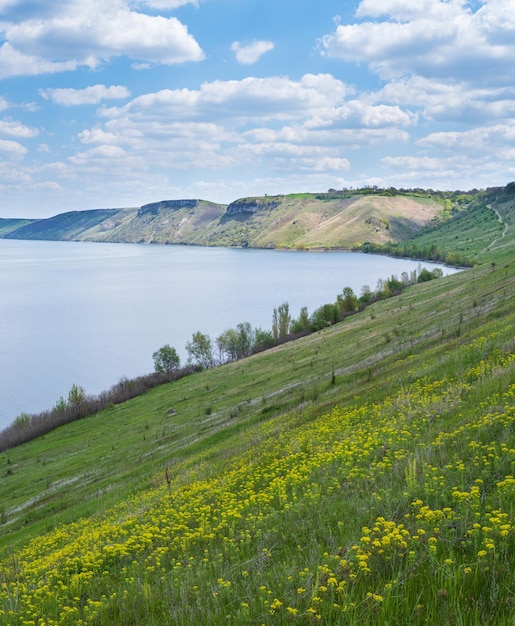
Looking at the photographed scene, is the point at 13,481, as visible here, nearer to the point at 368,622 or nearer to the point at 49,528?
the point at 49,528

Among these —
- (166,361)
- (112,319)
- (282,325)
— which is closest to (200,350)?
(166,361)

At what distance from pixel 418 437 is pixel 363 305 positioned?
86626 mm

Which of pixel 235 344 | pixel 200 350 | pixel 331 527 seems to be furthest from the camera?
pixel 235 344

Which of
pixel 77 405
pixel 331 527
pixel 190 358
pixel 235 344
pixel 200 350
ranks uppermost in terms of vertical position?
pixel 331 527

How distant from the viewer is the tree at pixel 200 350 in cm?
8719

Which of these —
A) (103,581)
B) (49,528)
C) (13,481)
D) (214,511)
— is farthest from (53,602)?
(13,481)

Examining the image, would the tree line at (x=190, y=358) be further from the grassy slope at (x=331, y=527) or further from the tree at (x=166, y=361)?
the grassy slope at (x=331, y=527)

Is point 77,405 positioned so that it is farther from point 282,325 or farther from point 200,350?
point 282,325

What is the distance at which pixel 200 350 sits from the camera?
8756 cm

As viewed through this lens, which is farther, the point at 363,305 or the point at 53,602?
the point at 363,305

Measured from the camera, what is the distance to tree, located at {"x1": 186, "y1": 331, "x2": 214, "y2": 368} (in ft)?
286

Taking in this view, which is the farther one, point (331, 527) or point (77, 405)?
point (77, 405)

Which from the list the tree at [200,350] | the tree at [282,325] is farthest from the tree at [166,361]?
the tree at [282,325]

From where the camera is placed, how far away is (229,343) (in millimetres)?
91125
